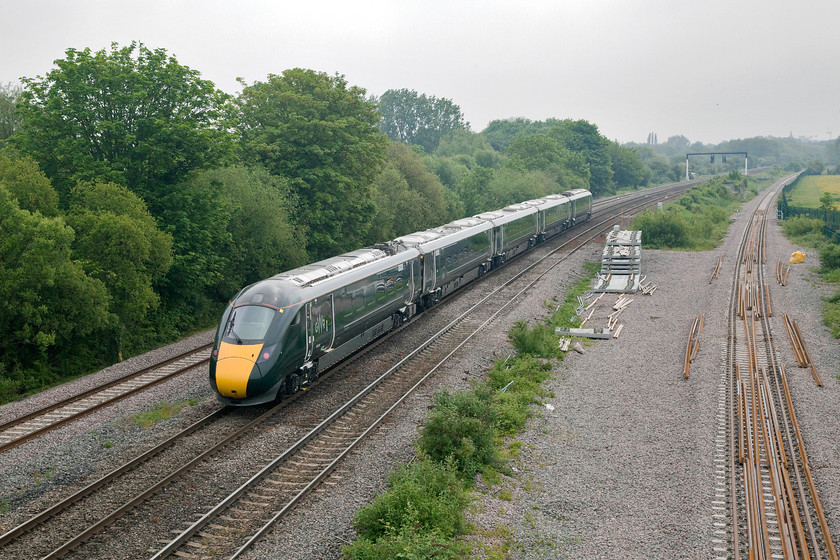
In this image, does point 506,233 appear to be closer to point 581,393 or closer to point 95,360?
point 581,393

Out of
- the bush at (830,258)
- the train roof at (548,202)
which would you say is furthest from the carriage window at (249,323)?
the bush at (830,258)

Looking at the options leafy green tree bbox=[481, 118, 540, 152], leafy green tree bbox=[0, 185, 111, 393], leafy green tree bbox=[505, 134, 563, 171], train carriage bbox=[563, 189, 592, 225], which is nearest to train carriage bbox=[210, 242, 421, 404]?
leafy green tree bbox=[0, 185, 111, 393]

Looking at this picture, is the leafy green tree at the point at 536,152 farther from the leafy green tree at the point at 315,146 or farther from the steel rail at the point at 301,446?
the steel rail at the point at 301,446

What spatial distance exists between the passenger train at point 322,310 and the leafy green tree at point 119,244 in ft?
20.0

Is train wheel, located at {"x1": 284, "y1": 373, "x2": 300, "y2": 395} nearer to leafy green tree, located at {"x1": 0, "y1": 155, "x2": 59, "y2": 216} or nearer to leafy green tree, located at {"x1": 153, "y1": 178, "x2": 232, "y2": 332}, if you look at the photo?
leafy green tree, located at {"x1": 153, "y1": 178, "x2": 232, "y2": 332}

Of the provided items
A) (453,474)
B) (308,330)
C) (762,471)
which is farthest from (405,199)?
(453,474)

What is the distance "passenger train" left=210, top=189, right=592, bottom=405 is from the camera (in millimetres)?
16812

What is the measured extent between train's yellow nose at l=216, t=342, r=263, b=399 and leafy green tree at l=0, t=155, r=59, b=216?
999 cm

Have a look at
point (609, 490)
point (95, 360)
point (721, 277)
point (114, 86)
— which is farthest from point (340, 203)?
point (609, 490)

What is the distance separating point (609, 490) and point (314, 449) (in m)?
6.43

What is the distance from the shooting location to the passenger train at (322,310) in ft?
55.2

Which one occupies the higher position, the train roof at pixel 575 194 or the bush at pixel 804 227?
the train roof at pixel 575 194

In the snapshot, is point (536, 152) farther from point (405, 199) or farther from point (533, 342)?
point (533, 342)

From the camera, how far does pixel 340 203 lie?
37562mm
